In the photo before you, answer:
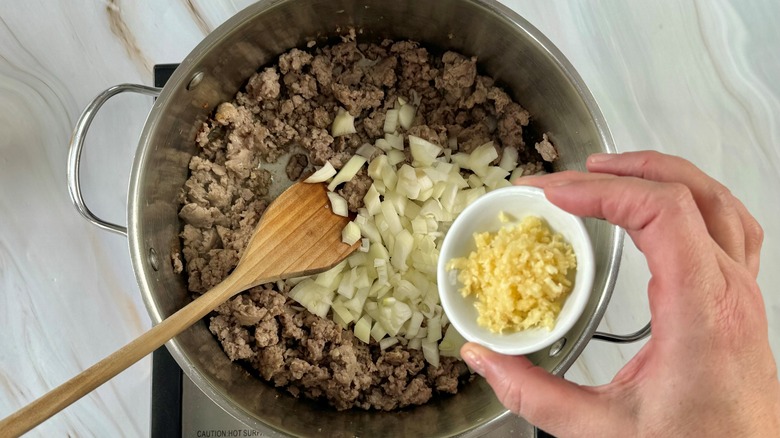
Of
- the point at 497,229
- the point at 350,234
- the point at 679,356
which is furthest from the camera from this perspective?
the point at 350,234

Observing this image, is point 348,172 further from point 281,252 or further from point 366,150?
point 281,252

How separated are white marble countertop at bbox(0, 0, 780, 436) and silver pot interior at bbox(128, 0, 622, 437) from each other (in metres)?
0.23

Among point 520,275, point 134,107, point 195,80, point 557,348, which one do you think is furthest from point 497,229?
point 134,107

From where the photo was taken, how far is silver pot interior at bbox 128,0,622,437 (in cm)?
109

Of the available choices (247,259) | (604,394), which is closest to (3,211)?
(247,259)

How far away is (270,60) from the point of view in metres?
1.34

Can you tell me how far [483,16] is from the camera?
118 centimetres

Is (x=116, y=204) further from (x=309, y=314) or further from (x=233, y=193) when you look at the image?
(x=309, y=314)

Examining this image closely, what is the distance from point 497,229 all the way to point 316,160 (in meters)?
0.47

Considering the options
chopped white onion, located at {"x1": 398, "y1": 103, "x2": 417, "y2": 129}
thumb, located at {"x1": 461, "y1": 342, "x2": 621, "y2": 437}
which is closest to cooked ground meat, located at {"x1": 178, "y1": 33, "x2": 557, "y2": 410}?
chopped white onion, located at {"x1": 398, "y1": 103, "x2": 417, "y2": 129}

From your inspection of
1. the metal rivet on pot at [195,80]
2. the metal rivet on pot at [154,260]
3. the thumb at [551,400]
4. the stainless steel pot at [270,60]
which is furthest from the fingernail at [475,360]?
the metal rivet on pot at [195,80]

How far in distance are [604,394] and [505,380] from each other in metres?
0.13

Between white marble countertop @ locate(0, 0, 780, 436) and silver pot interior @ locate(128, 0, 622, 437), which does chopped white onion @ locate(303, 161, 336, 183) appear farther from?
white marble countertop @ locate(0, 0, 780, 436)

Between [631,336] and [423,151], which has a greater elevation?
[423,151]
